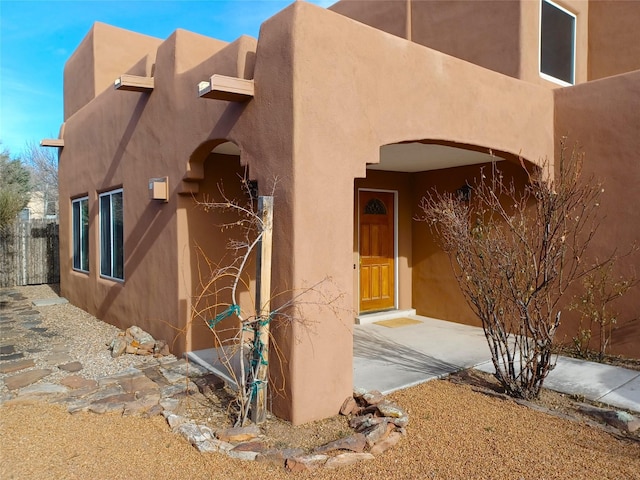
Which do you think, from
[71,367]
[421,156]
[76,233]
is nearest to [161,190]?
[71,367]

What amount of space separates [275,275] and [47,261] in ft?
→ 41.4

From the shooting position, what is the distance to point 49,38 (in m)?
11.5

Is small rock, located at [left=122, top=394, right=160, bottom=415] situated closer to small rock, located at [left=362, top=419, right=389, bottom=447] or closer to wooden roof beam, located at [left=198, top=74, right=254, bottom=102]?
small rock, located at [left=362, top=419, right=389, bottom=447]

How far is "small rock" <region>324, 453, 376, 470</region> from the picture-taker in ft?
11.6

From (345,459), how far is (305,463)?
31cm

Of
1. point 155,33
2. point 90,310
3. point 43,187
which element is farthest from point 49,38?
point 43,187

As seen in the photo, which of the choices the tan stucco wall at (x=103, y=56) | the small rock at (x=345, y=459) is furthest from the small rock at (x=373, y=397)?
the tan stucco wall at (x=103, y=56)

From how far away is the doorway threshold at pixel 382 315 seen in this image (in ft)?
27.5

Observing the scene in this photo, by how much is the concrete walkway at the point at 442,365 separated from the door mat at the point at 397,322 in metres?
0.31

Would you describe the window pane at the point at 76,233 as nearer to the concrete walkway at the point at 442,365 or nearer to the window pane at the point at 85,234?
the window pane at the point at 85,234

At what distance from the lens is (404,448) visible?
381cm

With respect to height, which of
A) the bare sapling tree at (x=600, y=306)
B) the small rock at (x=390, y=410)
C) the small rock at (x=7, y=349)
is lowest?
the small rock at (x=7, y=349)

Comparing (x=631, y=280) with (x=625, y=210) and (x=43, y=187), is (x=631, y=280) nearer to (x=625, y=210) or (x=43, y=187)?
(x=625, y=210)

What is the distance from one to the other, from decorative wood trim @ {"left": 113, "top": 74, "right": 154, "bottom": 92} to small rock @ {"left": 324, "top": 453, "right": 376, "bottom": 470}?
5.77 m
